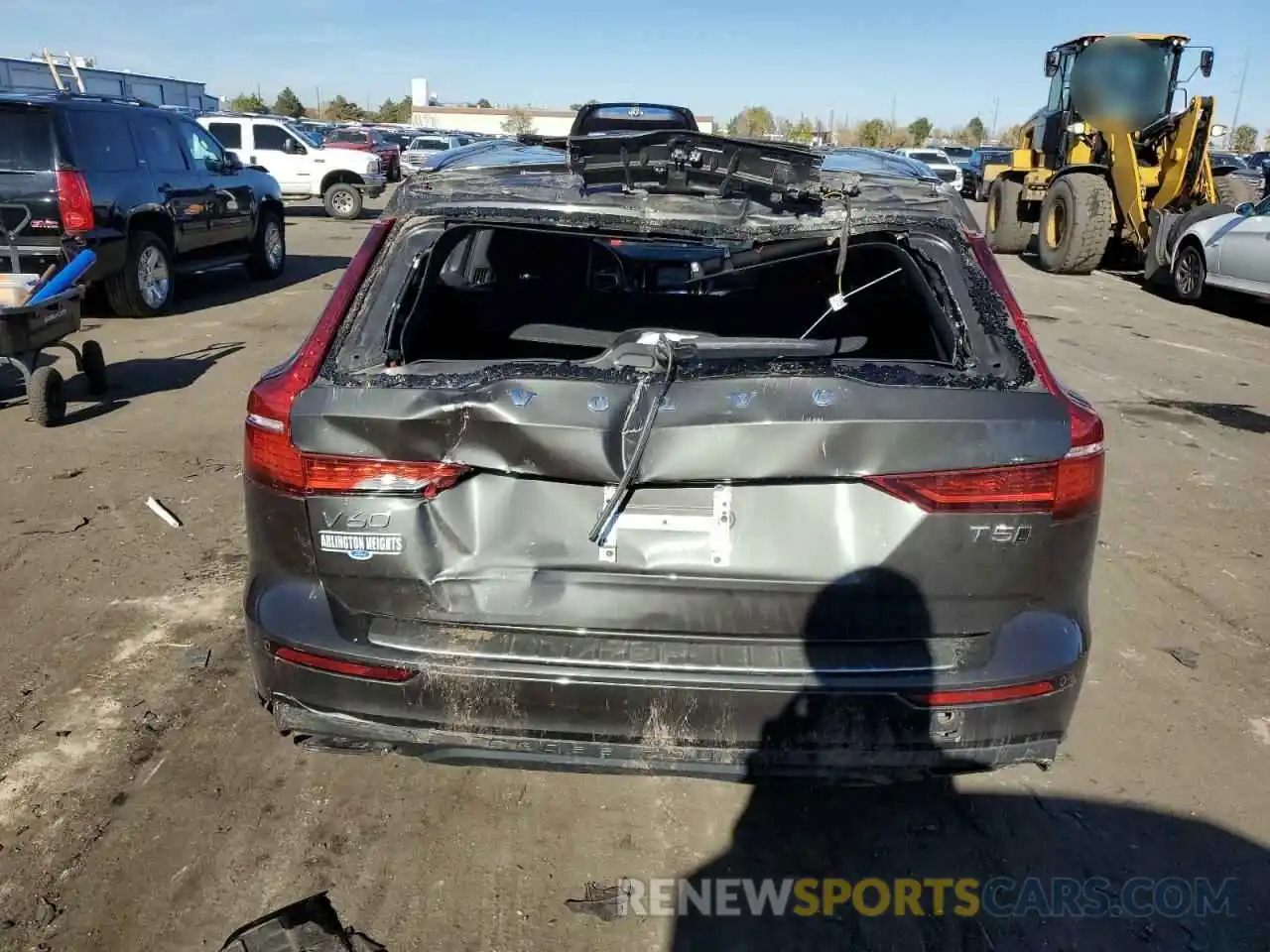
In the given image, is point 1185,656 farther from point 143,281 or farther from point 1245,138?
point 1245,138

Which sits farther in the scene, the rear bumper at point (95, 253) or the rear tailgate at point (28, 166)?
the rear bumper at point (95, 253)

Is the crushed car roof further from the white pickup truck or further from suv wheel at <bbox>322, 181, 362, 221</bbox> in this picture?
suv wheel at <bbox>322, 181, 362, 221</bbox>

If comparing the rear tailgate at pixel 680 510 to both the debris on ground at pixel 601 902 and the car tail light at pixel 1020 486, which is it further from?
the debris on ground at pixel 601 902

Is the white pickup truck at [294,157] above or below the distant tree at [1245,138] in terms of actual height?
above

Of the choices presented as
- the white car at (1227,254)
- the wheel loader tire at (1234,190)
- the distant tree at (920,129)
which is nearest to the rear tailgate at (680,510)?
the white car at (1227,254)

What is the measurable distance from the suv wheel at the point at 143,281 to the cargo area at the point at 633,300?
7197 millimetres

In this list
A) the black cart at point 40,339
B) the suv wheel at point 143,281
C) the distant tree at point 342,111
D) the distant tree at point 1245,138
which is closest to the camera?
the black cart at point 40,339

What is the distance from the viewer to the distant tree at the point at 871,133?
5828 cm

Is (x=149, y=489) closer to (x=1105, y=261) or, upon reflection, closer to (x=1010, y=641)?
(x=1010, y=641)

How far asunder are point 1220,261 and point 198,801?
1283cm

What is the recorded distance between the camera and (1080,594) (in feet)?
8.01

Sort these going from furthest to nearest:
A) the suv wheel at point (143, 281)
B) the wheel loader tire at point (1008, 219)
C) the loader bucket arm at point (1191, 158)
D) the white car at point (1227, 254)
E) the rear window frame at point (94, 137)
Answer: the wheel loader tire at point (1008, 219)
the loader bucket arm at point (1191, 158)
the white car at point (1227, 254)
the suv wheel at point (143, 281)
the rear window frame at point (94, 137)

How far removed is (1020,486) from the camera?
2293 millimetres

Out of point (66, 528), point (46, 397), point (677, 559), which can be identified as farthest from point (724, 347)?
point (46, 397)
